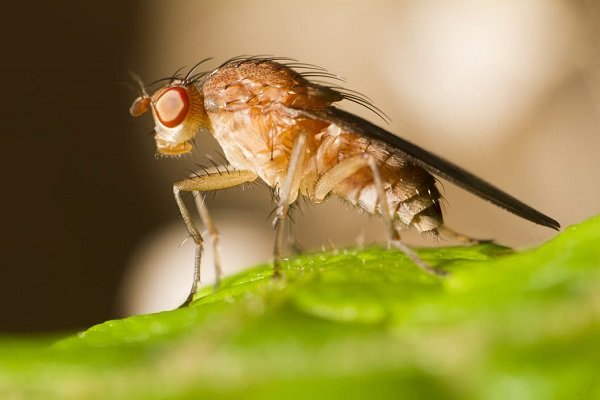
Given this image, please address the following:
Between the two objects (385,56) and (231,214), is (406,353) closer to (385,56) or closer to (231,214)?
(231,214)

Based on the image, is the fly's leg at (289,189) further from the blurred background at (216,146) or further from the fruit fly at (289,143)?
the blurred background at (216,146)

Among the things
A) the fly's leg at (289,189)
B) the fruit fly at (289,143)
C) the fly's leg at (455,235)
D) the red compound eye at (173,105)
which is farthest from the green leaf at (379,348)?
the red compound eye at (173,105)

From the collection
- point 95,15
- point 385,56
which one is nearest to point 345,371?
point 385,56

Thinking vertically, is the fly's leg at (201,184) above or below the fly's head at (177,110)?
below

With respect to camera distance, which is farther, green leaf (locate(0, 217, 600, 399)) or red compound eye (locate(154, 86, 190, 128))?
red compound eye (locate(154, 86, 190, 128))

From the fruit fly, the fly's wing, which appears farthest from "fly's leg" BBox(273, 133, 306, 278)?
the fly's wing

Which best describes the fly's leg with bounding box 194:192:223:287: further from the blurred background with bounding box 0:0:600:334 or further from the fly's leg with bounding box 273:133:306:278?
the blurred background with bounding box 0:0:600:334
